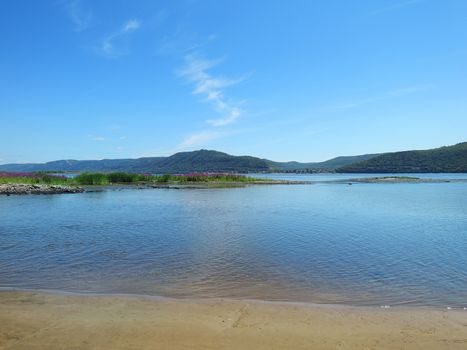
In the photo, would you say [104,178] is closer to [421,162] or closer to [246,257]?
[246,257]

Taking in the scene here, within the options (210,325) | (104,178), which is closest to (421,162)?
(104,178)

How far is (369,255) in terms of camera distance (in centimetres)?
1107

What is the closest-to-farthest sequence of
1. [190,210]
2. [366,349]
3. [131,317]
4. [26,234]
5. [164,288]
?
[366,349]
[131,317]
[164,288]
[26,234]
[190,210]

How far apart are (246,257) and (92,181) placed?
4185cm

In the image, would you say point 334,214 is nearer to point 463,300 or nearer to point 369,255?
point 369,255

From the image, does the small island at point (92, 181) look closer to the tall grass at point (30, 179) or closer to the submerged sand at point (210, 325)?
the tall grass at point (30, 179)

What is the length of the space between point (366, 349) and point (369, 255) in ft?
20.7

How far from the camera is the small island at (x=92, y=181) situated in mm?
35969

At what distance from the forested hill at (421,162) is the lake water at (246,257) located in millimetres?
127391

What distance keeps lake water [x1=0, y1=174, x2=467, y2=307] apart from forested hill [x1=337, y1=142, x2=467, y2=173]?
418 ft

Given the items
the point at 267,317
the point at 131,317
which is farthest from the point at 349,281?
the point at 131,317

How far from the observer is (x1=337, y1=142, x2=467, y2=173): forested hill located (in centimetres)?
13388

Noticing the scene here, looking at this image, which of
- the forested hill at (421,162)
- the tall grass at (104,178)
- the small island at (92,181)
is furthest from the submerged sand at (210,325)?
the forested hill at (421,162)

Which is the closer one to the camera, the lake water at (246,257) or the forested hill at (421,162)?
the lake water at (246,257)
